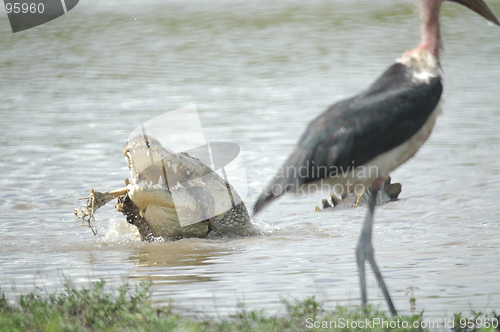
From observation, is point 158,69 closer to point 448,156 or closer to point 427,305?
point 448,156

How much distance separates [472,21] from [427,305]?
814 inches

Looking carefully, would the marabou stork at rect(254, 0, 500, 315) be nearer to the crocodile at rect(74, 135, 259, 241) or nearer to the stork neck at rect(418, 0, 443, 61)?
the stork neck at rect(418, 0, 443, 61)

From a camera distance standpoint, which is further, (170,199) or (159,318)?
(170,199)

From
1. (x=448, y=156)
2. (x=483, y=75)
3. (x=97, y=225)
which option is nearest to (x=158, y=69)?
(x=483, y=75)

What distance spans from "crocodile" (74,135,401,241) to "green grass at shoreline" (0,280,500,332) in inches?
86.4

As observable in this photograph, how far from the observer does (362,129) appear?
3.74 m

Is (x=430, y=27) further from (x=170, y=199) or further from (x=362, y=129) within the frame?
(x=170, y=199)

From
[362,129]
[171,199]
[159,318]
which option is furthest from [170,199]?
[362,129]

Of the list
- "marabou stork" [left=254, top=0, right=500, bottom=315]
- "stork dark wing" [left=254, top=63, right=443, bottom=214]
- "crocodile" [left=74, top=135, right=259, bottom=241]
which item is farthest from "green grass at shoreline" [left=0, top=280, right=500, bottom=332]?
"crocodile" [left=74, top=135, right=259, bottom=241]

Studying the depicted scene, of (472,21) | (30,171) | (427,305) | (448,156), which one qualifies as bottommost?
(472,21)

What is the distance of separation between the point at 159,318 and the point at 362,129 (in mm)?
1524

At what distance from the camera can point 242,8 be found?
86.4 feet

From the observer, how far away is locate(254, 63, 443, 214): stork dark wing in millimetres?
3742

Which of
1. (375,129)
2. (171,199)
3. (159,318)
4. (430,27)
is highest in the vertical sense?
(430,27)
